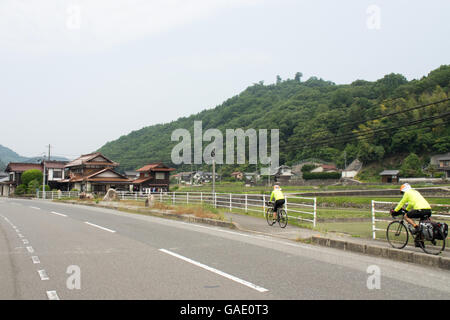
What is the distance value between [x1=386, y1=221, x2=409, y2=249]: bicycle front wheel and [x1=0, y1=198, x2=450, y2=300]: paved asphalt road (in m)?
1.21

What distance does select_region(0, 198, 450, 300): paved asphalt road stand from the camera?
5.21 meters

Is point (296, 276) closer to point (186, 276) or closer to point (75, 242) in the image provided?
point (186, 276)

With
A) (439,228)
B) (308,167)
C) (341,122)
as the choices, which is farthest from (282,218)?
(308,167)

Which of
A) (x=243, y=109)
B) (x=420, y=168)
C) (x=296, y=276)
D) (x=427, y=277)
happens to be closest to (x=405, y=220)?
(x=427, y=277)

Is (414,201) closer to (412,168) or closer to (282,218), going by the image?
(282,218)

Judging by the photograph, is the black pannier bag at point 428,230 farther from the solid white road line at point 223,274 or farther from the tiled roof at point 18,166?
the tiled roof at point 18,166

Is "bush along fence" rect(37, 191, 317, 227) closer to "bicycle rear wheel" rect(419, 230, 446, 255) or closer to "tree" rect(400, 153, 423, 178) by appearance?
"bicycle rear wheel" rect(419, 230, 446, 255)

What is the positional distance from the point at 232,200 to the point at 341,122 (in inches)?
1786

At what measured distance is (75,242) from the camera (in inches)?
393

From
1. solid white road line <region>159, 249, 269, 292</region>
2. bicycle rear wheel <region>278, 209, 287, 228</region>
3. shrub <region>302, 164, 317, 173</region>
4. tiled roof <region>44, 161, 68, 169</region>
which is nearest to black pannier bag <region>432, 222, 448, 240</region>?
solid white road line <region>159, 249, 269, 292</region>

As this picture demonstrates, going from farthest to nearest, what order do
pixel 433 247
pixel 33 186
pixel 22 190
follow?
pixel 22 190 → pixel 33 186 → pixel 433 247

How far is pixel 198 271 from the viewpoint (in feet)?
21.3

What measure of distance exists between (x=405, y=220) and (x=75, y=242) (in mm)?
8339
